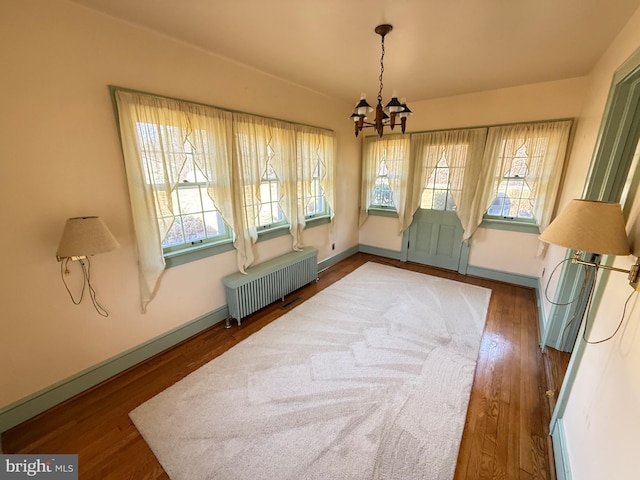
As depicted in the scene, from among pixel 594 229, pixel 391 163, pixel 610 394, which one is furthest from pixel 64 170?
pixel 391 163

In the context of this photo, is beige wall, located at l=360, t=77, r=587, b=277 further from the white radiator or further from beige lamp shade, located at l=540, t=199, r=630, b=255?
beige lamp shade, located at l=540, t=199, r=630, b=255

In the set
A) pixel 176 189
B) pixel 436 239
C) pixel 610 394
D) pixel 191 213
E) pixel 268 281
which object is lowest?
Answer: pixel 268 281

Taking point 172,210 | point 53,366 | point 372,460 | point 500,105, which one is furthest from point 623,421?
point 500,105

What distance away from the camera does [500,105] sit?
3311mm

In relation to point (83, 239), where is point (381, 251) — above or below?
below

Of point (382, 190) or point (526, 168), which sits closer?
point (526, 168)

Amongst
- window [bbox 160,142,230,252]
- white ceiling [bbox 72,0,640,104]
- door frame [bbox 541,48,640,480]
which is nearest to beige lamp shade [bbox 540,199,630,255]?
door frame [bbox 541,48,640,480]

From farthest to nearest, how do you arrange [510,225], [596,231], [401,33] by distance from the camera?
[510,225] → [401,33] → [596,231]

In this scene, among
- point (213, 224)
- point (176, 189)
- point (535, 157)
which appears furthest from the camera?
point (535, 157)

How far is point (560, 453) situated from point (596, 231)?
4.26 ft

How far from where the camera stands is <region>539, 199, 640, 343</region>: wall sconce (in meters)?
1.03

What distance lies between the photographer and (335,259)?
4.48 m

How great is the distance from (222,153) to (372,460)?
2.60m

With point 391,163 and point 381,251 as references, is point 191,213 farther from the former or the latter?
point 381,251
